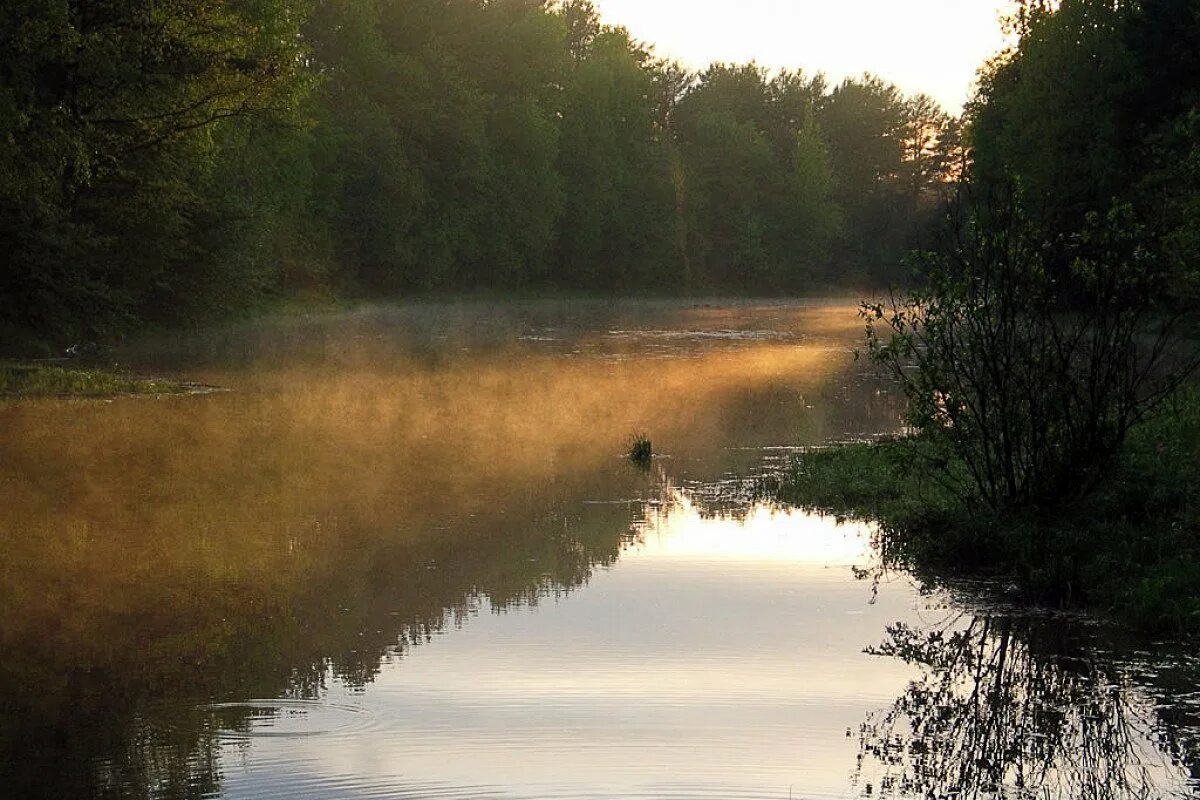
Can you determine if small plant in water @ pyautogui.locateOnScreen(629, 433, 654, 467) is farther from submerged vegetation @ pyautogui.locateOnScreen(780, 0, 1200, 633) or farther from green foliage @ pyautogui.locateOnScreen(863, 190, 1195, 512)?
green foliage @ pyautogui.locateOnScreen(863, 190, 1195, 512)

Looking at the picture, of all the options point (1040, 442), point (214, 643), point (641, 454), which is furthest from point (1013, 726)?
point (641, 454)

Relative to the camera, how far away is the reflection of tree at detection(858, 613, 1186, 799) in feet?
26.8

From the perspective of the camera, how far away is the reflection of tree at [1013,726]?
8.18 meters

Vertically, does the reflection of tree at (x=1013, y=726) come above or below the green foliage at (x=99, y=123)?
below

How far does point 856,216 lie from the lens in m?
140

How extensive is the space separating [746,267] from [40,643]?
113 metres

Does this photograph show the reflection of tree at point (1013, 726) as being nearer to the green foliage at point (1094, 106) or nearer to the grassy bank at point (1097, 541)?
the grassy bank at point (1097, 541)

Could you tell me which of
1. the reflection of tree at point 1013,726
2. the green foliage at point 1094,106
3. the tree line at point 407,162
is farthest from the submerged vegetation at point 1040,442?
the tree line at point 407,162

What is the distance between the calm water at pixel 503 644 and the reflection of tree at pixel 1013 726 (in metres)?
0.03

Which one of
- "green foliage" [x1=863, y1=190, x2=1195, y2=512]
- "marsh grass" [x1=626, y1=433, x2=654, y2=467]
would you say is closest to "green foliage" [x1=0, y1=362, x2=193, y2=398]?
"marsh grass" [x1=626, y1=433, x2=654, y2=467]

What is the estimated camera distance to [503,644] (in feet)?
37.2

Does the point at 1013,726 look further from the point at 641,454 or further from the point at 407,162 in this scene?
the point at 407,162

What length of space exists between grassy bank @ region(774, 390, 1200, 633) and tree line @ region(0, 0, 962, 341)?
2568 cm

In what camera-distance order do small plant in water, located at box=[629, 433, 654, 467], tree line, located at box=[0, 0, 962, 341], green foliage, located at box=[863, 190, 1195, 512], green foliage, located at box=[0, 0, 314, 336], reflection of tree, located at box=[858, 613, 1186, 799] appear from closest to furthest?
reflection of tree, located at box=[858, 613, 1186, 799], green foliage, located at box=[863, 190, 1195, 512], small plant in water, located at box=[629, 433, 654, 467], green foliage, located at box=[0, 0, 314, 336], tree line, located at box=[0, 0, 962, 341]
